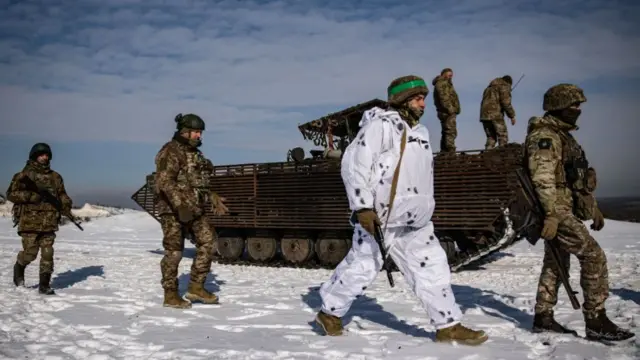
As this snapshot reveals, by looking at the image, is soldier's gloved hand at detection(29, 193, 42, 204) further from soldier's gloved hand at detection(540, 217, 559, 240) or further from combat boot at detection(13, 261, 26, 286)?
soldier's gloved hand at detection(540, 217, 559, 240)

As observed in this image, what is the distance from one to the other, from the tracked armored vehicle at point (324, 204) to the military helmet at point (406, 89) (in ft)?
14.3

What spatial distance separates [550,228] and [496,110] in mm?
6954

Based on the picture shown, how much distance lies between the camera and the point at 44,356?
12.8 feet

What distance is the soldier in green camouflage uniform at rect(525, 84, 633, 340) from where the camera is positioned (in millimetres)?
4242

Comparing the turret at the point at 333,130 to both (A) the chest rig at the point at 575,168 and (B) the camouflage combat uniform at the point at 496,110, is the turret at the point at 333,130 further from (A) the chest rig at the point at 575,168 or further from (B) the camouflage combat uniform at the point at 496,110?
(A) the chest rig at the point at 575,168

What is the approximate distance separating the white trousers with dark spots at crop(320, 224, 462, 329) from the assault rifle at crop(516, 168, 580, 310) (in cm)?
79

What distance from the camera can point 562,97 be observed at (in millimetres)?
4473

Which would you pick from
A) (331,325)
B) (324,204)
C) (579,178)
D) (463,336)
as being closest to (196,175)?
(331,325)

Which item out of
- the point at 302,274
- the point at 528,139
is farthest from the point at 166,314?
the point at 302,274

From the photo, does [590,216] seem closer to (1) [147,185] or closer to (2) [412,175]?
(2) [412,175]

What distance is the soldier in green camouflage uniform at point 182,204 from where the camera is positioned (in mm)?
6125

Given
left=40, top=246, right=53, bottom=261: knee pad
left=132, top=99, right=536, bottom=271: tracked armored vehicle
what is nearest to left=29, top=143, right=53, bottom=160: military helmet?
left=40, top=246, right=53, bottom=261: knee pad

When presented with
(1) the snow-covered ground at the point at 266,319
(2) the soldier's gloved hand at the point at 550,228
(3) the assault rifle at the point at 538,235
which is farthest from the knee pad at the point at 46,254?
(2) the soldier's gloved hand at the point at 550,228

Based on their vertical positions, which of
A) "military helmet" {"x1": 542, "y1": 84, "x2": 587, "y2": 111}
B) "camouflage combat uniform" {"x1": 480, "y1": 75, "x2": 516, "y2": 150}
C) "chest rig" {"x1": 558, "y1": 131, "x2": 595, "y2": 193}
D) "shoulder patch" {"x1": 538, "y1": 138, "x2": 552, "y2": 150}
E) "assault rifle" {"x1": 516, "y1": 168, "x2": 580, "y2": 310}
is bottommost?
"assault rifle" {"x1": 516, "y1": 168, "x2": 580, "y2": 310}
